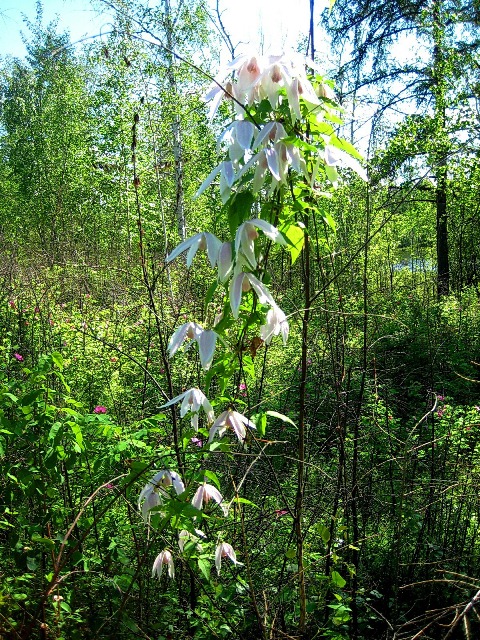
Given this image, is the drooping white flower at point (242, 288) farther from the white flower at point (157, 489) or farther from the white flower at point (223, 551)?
the white flower at point (223, 551)

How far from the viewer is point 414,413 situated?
5.20 m

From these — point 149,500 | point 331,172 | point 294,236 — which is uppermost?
point 331,172

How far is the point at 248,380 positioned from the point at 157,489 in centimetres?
255

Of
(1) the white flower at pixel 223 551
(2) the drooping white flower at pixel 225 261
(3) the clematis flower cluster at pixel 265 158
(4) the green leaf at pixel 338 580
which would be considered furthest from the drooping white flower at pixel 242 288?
(4) the green leaf at pixel 338 580

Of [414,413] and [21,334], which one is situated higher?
[21,334]

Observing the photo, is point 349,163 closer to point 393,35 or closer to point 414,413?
point 414,413

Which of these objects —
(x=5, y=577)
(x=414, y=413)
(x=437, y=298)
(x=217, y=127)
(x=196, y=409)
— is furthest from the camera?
(x=217, y=127)

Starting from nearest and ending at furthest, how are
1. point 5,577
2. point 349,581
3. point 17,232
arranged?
point 5,577, point 349,581, point 17,232

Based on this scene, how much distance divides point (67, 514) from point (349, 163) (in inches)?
63.3

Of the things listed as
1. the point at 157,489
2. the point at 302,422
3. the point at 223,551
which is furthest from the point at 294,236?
the point at 223,551

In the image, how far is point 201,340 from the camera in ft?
3.63

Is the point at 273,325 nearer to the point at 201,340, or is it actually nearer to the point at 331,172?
the point at 201,340

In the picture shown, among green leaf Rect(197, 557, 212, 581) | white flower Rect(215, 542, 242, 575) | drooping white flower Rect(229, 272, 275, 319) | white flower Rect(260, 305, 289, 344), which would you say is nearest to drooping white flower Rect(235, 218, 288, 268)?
drooping white flower Rect(229, 272, 275, 319)

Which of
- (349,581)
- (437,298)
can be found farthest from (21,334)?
(437,298)
